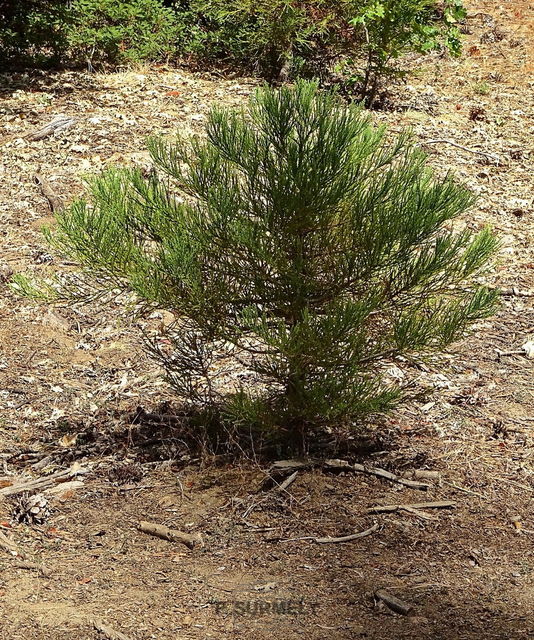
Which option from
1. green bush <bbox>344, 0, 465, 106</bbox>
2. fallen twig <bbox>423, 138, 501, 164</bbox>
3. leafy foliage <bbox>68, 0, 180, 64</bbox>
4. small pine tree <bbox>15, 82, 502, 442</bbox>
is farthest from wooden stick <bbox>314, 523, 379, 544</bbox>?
leafy foliage <bbox>68, 0, 180, 64</bbox>

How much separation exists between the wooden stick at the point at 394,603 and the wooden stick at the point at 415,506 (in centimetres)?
70

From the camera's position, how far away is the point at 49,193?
25.8ft

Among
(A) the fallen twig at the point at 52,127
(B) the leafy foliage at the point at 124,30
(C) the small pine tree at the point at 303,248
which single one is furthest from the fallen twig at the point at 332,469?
(B) the leafy foliage at the point at 124,30

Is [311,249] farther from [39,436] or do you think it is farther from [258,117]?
[39,436]

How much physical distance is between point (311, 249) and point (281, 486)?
1149 millimetres

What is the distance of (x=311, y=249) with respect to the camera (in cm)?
421

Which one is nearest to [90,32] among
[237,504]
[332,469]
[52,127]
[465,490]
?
[52,127]

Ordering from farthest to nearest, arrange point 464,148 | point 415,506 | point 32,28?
point 32,28, point 464,148, point 415,506

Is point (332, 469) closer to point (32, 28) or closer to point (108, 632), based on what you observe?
point (108, 632)

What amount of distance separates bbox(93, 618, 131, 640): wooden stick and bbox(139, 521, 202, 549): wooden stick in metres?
0.72

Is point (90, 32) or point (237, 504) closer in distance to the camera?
point (237, 504)

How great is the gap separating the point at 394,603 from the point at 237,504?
1060 millimetres

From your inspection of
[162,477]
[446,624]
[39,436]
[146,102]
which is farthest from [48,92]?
[446,624]

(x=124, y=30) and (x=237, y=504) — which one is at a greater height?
(x=124, y=30)
